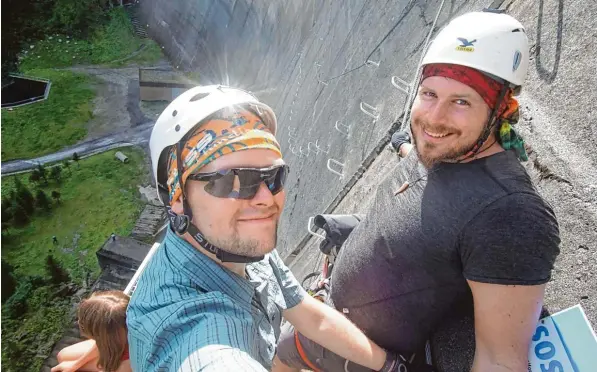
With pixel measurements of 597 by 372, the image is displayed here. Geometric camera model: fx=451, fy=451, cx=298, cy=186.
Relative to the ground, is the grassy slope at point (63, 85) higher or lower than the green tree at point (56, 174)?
higher

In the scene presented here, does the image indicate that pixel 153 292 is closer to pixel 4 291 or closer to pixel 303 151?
pixel 303 151

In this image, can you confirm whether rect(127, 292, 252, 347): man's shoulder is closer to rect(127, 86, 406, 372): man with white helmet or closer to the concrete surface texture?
rect(127, 86, 406, 372): man with white helmet

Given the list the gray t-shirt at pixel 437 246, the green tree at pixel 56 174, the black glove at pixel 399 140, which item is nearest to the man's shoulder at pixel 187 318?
the gray t-shirt at pixel 437 246

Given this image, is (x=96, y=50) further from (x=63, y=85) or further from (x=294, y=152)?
(x=294, y=152)

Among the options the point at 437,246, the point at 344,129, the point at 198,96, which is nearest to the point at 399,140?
the point at 437,246

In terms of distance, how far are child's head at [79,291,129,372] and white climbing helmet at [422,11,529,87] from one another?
2.67 metres

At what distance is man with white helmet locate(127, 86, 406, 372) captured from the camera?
1.68 meters

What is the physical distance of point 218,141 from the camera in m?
2.13

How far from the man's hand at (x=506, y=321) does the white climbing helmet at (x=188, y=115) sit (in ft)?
4.29

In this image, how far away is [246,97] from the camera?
2.37 metres

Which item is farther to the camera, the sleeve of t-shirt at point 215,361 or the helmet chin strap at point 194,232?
the helmet chin strap at point 194,232

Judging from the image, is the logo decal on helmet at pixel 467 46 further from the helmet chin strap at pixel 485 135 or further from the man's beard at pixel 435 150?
the man's beard at pixel 435 150

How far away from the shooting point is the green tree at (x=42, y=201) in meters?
20.8

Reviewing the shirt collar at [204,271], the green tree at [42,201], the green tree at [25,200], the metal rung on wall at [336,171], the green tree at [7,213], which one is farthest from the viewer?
the green tree at [42,201]
